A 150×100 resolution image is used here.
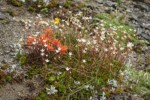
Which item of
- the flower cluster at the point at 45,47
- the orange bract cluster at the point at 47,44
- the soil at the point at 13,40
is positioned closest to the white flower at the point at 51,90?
the soil at the point at 13,40

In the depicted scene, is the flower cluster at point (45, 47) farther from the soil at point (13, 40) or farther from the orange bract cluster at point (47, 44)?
the soil at point (13, 40)

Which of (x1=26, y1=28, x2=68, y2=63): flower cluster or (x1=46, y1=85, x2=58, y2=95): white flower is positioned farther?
(x1=26, y1=28, x2=68, y2=63): flower cluster

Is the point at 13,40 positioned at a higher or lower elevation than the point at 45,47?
lower

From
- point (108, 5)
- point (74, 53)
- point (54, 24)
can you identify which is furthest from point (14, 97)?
point (108, 5)

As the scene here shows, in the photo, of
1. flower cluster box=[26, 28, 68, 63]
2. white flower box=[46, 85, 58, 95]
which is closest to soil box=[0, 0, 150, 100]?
white flower box=[46, 85, 58, 95]

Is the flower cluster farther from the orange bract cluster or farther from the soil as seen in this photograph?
the soil

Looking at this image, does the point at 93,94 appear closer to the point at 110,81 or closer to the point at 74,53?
the point at 110,81

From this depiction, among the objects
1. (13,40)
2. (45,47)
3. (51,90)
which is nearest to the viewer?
(51,90)

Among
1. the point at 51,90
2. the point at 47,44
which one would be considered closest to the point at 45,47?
the point at 47,44

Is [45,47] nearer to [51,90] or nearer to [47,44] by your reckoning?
[47,44]
